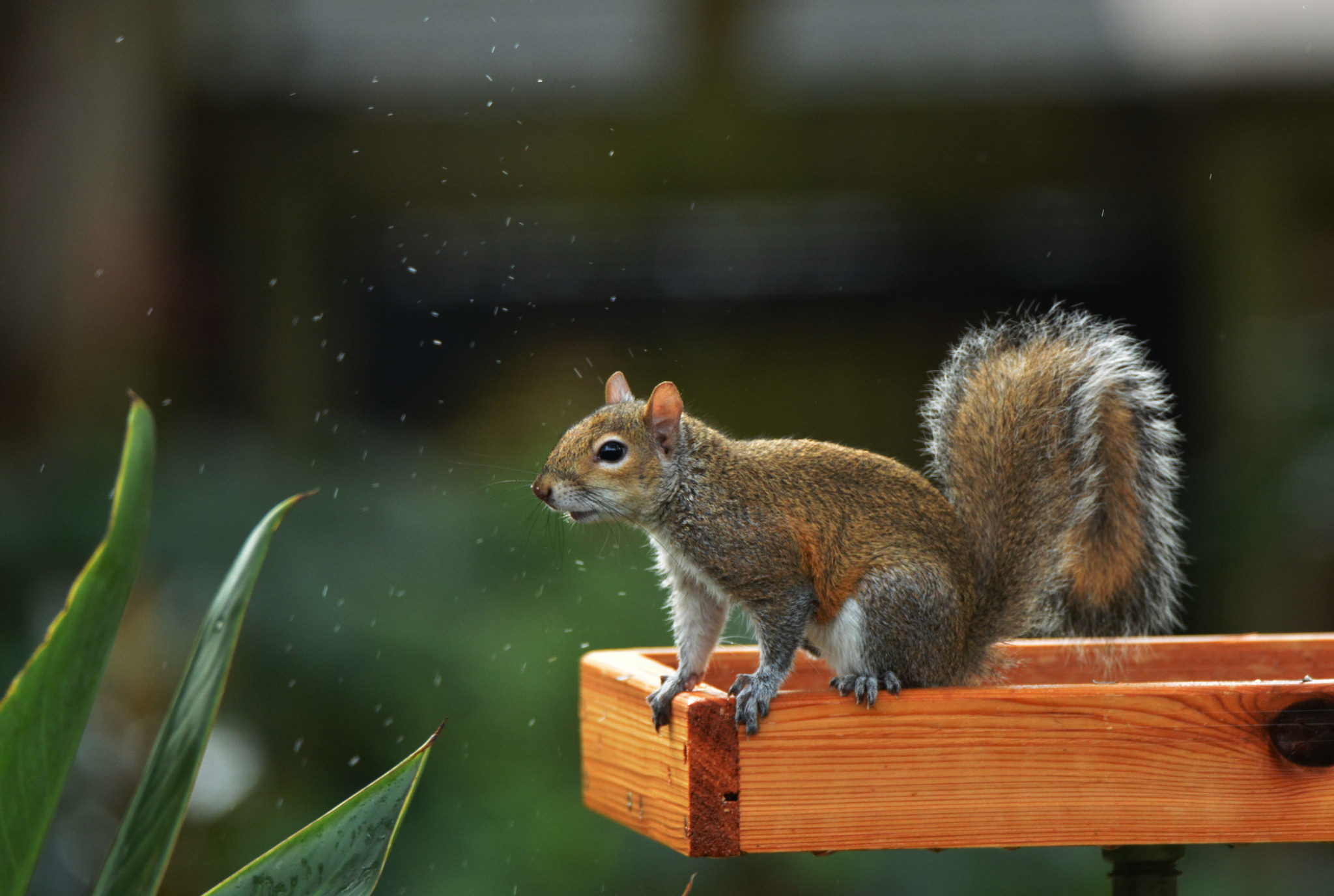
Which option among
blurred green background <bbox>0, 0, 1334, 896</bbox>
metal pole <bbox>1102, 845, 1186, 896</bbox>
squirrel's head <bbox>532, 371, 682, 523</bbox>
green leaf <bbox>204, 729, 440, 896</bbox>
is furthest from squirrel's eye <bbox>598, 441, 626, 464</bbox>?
blurred green background <bbox>0, 0, 1334, 896</bbox>

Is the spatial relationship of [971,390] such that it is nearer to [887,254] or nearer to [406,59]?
[887,254]

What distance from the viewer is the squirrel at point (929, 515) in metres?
1.10

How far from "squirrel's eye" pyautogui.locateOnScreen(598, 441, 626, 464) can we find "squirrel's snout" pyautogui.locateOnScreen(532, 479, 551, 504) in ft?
0.18

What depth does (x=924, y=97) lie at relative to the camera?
2984 millimetres

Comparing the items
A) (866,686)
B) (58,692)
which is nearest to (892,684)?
(866,686)

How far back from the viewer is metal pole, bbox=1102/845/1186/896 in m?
1.09

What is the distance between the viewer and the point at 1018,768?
3.25 ft

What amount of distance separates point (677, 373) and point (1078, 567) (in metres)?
1.60

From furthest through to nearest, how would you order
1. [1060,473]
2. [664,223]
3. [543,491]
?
1. [664,223]
2. [1060,473]
3. [543,491]

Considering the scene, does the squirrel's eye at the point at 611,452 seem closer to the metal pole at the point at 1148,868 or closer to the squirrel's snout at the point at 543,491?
the squirrel's snout at the point at 543,491

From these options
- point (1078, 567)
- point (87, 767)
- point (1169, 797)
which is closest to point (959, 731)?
point (1169, 797)

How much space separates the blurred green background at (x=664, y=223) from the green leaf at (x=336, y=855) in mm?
1617

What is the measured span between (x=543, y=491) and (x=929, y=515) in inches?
12.6

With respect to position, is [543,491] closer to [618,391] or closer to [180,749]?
[618,391]
